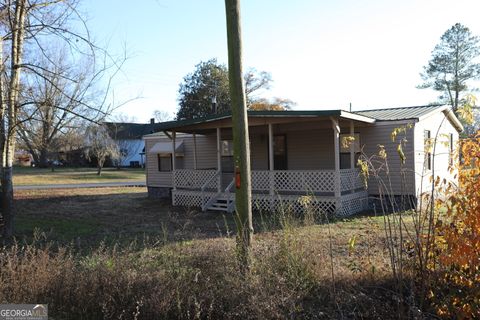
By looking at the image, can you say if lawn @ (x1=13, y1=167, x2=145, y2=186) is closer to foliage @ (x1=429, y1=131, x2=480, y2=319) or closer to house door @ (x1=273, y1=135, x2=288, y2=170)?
house door @ (x1=273, y1=135, x2=288, y2=170)

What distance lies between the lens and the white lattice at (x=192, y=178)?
16266mm

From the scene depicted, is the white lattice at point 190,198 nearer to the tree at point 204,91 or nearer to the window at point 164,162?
the window at point 164,162

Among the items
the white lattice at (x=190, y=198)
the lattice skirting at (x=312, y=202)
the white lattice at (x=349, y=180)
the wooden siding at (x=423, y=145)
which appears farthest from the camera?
the white lattice at (x=190, y=198)

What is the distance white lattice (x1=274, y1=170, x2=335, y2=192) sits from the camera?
1354cm

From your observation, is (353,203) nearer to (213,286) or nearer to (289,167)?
(289,167)

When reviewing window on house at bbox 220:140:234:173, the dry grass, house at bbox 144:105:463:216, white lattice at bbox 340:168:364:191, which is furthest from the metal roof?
the dry grass

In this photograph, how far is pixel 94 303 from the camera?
173 inches

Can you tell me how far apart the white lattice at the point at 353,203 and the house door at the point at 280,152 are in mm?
3674

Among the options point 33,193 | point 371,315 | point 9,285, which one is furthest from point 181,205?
point 371,315

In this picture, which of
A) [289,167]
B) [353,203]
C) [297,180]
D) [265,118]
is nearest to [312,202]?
[297,180]

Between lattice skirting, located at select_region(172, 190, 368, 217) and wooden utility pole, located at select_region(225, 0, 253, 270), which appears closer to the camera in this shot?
wooden utility pole, located at select_region(225, 0, 253, 270)

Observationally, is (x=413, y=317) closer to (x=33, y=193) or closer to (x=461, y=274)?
(x=461, y=274)

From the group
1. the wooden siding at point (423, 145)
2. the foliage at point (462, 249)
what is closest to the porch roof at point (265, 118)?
the wooden siding at point (423, 145)

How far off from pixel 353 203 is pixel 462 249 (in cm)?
1081
